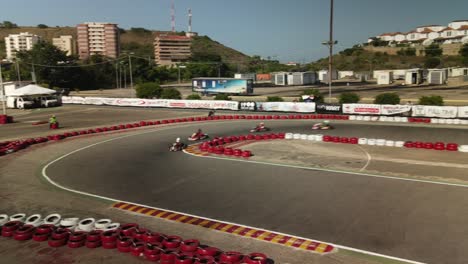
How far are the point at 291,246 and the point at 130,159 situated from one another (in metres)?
17.9

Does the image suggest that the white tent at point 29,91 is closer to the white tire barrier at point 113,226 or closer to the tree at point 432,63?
the white tire barrier at point 113,226

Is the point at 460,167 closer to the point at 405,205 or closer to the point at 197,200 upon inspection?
the point at 405,205

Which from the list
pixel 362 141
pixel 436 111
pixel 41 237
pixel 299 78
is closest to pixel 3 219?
pixel 41 237

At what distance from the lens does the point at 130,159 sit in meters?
29.0

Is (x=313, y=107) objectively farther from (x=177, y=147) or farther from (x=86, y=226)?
(x=86, y=226)

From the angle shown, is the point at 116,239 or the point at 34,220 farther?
the point at 34,220

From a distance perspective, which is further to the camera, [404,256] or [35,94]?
[35,94]

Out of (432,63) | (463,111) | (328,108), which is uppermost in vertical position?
(432,63)

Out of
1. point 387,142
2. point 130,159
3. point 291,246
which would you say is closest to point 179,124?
point 130,159

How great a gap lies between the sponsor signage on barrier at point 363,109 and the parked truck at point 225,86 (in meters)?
34.1

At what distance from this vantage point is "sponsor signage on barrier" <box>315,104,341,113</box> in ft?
172

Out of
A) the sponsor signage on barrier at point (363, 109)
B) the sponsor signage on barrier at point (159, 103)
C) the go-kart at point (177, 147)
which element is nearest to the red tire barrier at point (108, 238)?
the go-kart at point (177, 147)

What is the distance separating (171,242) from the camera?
13.9 metres

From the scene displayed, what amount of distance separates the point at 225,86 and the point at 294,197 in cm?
6612
